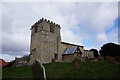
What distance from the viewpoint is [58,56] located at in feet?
83.8

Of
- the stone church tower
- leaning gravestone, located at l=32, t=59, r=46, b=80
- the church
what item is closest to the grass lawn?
leaning gravestone, located at l=32, t=59, r=46, b=80

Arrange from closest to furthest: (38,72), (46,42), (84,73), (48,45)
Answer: (38,72)
(84,73)
(46,42)
(48,45)

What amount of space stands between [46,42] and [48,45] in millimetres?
960

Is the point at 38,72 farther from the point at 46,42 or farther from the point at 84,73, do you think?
the point at 46,42

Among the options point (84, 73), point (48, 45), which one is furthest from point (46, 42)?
point (84, 73)

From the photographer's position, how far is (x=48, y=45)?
2403cm

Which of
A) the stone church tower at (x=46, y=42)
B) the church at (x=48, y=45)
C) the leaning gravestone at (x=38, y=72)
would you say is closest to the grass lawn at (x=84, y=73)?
the leaning gravestone at (x=38, y=72)

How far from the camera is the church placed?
74.9 ft

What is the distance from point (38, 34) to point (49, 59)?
7.15 meters

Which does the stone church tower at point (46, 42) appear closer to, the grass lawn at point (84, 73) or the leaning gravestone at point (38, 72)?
the grass lawn at point (84, 73)

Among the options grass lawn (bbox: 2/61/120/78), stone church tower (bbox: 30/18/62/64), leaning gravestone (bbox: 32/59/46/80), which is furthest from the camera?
stone church tower (bbox: 30/18/62/64)

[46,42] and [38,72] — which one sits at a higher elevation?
[46,42]

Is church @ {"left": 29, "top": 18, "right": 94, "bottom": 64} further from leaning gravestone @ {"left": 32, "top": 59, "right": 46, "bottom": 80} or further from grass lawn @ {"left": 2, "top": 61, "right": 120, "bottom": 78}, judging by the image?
leaning gravestone @ {"left": 32, "top": 59, "right": 46, "bottom": 80}

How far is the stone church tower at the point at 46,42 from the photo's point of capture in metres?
22.8
